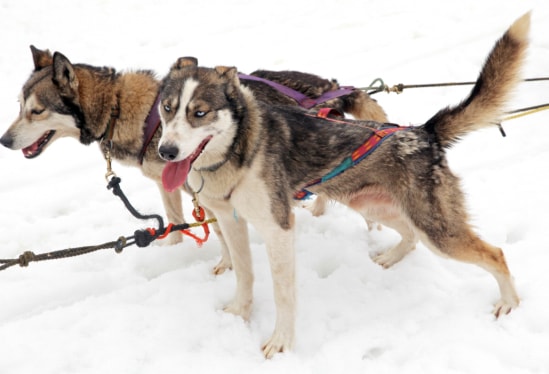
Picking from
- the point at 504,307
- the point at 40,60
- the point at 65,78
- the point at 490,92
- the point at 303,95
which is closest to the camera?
the point at 490,92

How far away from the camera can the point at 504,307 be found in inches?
109

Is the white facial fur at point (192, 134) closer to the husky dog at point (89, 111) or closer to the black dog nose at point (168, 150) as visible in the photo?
the black dog nose at point (168, 150)

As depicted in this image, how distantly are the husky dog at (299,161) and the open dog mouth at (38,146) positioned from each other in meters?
1.06

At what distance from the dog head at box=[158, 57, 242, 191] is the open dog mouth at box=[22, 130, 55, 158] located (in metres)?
1.06

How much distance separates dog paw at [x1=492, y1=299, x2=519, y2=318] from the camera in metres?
2.75

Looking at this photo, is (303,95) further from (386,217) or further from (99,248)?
(99,248)

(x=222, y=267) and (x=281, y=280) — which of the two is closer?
(x=281, y=280)

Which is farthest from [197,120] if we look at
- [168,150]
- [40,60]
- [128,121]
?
[40,60]

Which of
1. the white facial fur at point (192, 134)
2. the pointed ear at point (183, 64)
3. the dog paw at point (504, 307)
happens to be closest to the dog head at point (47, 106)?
the pointed ear at point (183, 64)

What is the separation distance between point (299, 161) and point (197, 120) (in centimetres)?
63

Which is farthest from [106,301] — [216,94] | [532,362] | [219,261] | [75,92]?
[532,362]

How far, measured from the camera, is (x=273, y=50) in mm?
7281

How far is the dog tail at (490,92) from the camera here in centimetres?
241

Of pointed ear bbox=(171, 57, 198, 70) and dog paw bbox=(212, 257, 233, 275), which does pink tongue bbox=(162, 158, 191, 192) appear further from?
dog paw bbox=(212, 257, 233, 275)
